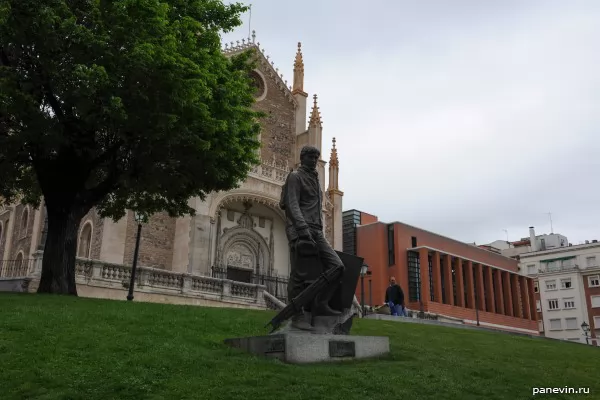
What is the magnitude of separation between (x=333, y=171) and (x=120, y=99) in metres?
24.4

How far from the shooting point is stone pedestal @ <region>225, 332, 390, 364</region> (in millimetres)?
7363

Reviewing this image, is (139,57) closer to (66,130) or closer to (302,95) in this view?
(66,130)

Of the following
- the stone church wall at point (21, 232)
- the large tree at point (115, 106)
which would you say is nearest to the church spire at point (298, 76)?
the stone church wall at point (21, 232)

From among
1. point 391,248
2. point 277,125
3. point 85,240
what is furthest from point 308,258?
point 391,248

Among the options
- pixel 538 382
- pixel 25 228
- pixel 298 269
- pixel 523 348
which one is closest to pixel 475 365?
pixel 538 382

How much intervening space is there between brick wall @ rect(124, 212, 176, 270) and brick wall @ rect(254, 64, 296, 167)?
8.99 metres

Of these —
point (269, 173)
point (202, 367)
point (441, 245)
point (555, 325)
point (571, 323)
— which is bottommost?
point (202, 367)

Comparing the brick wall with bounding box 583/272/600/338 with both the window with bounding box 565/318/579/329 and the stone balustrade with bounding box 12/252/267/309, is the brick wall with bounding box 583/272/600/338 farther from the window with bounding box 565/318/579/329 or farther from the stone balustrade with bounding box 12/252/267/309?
the stone balustrade with bounding box 12/252/267/309

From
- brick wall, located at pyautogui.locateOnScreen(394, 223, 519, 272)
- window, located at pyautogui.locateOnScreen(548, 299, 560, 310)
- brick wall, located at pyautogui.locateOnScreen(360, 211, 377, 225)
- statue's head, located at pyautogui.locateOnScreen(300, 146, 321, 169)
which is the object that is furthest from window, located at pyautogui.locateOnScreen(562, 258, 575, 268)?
statue's head, located at pyautogui.locateOnScreen(300, 146, 321, 169)

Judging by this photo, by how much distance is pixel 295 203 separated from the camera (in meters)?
8.42

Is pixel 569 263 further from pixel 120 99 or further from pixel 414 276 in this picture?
pixel 120 99

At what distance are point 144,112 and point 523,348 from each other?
10008 millimetres

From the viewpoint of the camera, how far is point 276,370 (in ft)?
22.5

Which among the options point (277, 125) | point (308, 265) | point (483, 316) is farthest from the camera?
point (483, 316)
